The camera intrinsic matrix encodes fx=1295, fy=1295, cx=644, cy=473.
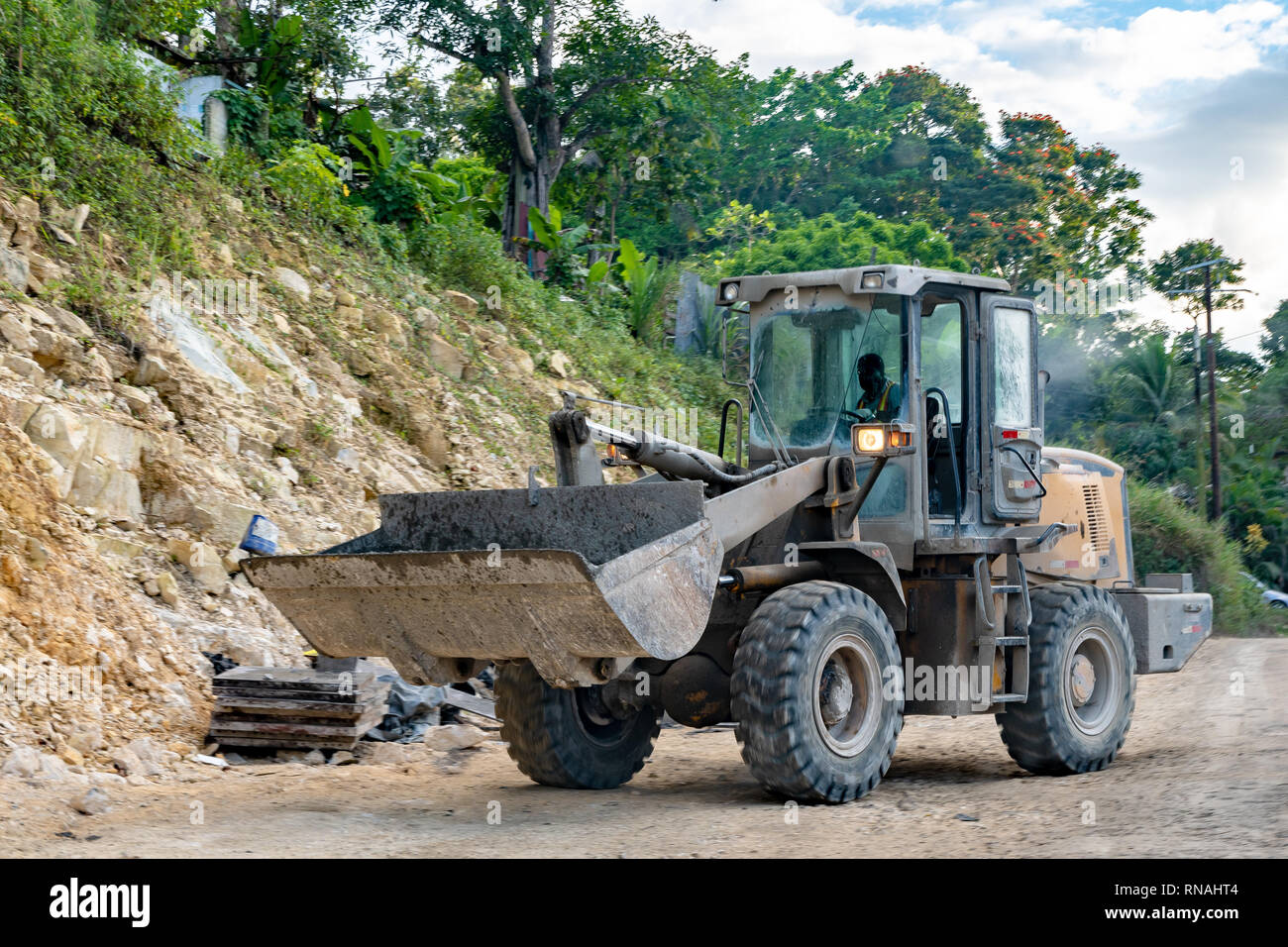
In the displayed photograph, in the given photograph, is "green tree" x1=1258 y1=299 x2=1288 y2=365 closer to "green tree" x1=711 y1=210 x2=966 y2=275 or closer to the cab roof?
"green tree" x1=711 y1=210 x2=966 y2=275

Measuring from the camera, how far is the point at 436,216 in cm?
2103

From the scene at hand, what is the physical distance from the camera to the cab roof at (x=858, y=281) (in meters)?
8.11

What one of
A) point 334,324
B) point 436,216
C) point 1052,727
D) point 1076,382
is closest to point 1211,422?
point 1076,382

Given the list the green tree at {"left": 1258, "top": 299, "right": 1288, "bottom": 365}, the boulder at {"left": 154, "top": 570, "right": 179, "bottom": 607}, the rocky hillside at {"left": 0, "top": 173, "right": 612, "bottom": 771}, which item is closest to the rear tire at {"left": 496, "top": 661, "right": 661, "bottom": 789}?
the rocky hillside at {"left": 0, "top": 173, "right": 612, "bottom": 771}

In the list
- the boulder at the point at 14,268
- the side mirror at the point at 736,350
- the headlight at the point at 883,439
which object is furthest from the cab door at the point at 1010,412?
the boulder at the point at 14,268

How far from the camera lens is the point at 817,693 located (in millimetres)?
6906

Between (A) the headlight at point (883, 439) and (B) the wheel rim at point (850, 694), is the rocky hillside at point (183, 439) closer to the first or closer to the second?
(B) the wheel rim at point (850, 694)

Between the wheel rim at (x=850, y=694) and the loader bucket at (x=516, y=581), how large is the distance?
96 cm

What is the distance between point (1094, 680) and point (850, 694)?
8.74ft

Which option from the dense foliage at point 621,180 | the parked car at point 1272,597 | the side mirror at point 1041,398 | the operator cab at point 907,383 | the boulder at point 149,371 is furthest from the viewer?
the parked car at point 1272,597

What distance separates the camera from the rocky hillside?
29.0 feet

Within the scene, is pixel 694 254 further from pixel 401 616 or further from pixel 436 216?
pixel 401 616

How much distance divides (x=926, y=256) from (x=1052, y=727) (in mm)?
25485

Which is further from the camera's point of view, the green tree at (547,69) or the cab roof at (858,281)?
the green tree at (547,69)
